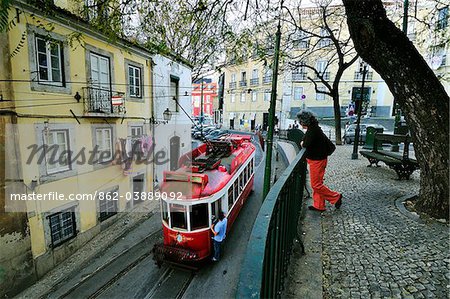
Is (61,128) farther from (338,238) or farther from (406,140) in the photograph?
(406,140)

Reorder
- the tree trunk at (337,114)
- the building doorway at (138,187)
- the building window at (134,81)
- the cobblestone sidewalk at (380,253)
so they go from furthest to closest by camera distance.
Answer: the tree trunk at (337,114)
the building doorway at (138,187)
the building window at (134,81)
the cobblestone sidewalk at (380,253)

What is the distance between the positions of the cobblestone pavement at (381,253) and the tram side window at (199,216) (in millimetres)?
3202

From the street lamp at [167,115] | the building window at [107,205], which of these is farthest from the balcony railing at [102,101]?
the street lamp at [167,115]

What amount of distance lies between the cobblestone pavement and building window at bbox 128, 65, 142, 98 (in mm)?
10297

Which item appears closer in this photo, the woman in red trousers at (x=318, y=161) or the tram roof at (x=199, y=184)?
the woman in red trousers at (x=318, y=161)

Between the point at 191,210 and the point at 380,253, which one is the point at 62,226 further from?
the point at 380,253

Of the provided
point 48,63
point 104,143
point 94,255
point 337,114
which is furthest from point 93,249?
point 337,114

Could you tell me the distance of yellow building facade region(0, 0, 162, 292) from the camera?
691 centimetres

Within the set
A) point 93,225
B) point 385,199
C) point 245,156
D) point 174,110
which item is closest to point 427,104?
point 385,199

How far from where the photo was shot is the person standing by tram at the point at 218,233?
6703 millimetres

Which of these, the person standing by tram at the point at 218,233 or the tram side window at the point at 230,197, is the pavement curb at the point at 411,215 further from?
the tram side window at the point at 230,197

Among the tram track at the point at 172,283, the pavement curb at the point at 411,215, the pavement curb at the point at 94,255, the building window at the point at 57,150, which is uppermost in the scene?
the building window at the point at 57,150

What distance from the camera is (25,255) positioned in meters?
7.40

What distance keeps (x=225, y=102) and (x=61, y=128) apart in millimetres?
38257
